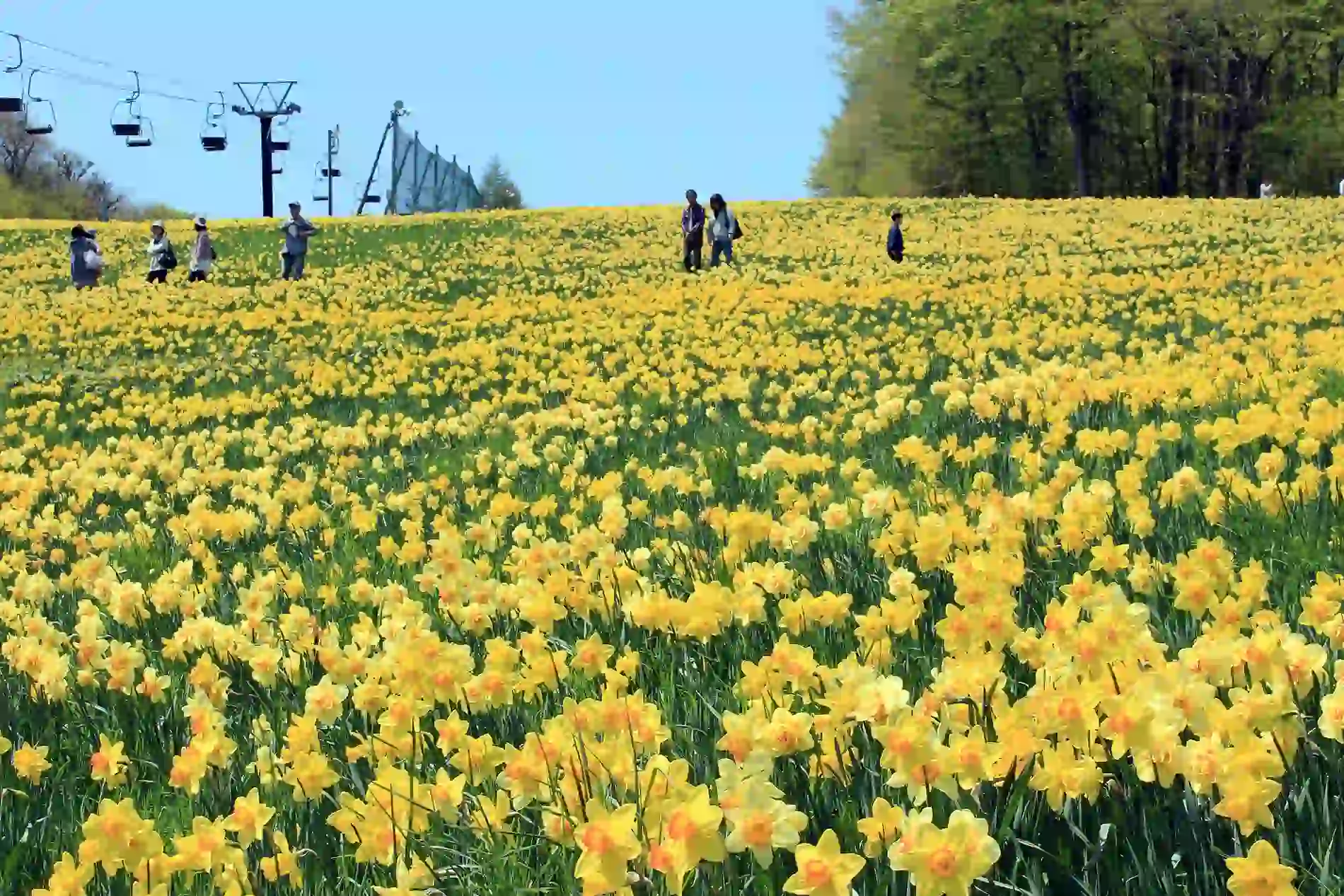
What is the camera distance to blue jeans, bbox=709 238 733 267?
22219 mm

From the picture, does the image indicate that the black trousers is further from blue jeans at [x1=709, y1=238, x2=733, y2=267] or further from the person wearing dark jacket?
the person wearing dark jacket

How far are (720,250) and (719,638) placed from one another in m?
19.4

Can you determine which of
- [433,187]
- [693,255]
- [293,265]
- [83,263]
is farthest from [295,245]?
[433,187]

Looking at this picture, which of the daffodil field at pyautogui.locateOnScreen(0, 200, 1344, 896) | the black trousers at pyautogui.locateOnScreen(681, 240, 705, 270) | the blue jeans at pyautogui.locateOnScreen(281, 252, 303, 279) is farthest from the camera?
the blue jeans at pyautogui.locateOnScreen(281, 252, 303, 279)

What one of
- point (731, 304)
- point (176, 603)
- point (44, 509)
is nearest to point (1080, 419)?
point (176, 603)

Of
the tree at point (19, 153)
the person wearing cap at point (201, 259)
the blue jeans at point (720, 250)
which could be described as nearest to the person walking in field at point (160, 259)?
the person wearing cap at point (201, 259)

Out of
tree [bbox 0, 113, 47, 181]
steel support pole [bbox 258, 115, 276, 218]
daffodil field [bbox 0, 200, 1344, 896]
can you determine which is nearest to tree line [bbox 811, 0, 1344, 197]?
steel support pole [bbox 258, 115, 276, 218]

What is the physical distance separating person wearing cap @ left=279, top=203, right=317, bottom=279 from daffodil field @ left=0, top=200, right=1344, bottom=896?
14405mm

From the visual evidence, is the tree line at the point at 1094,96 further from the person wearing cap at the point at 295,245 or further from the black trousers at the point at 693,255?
the person wearing cap at the point at 295,245

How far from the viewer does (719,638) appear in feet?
10.9

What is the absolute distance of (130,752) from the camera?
3.19 metres

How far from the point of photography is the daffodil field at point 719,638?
6.17 ft

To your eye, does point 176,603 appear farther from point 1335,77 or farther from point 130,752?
point 1335,77

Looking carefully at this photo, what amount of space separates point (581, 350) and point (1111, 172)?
58083 millimetres
